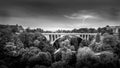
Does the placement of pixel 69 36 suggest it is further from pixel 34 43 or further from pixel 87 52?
pixel 87 52

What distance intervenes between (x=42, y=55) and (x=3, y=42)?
602 centimetres

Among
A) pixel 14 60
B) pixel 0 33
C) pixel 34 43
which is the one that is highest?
pixel 0 33

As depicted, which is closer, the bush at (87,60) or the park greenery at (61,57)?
the bush at (87,60)

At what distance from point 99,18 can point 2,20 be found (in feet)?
45.1

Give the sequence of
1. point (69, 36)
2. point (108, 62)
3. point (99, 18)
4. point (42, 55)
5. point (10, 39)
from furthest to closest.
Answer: point (69, 36), point (99, 18), point (10, 39), point (42, 55), point (108, 62)

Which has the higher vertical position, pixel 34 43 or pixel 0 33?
pixel 0 33

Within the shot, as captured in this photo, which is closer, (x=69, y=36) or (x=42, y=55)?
(x=42, y=55)

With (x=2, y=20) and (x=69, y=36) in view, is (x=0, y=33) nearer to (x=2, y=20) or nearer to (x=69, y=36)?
(x=2, y=20)

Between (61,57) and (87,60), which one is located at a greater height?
(87,60)

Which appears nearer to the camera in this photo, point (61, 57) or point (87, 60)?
point (87, 60)

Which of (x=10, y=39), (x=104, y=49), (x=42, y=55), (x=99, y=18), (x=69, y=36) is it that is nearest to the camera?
(x=42, y=55)

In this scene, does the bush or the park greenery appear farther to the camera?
the park greenery

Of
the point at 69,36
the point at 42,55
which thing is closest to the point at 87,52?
the point at 42,55

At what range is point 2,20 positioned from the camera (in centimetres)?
1984
